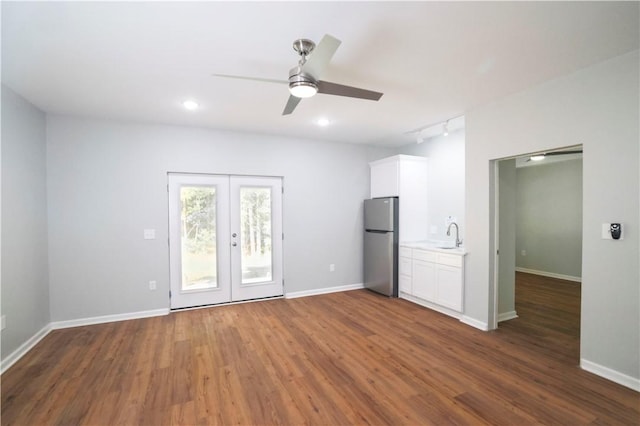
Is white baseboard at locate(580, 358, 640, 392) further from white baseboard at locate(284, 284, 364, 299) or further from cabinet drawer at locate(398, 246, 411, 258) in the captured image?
white baseboard at locate(284, 284, 364, 299)

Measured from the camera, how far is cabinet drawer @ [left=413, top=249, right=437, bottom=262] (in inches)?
165

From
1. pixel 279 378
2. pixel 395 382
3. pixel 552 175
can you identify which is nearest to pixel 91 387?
pixel 279 378

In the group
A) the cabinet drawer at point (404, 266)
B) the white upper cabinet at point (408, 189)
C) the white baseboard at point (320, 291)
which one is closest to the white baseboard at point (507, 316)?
the cabinet drawer at point (404, 266)

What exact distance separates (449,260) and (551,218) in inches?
157

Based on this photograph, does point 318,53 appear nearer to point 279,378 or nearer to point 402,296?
point 279,378

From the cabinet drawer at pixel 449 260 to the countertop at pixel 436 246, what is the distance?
54 millimetres

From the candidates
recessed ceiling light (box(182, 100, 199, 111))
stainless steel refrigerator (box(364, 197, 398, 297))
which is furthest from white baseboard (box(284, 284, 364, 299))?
recessed ceiling light (box(182, 100, 199, 111))

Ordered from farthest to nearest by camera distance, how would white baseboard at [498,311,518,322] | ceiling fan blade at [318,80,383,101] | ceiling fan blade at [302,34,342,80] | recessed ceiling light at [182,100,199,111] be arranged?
white baseboard at [498,311,518,322], recessed ceiling light at [182,100,199,111], ceiling fan blade at [318,80,383,101], ceiling fan blade at [302,34,342,80]

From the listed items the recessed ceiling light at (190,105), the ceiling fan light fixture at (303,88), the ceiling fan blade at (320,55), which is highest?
the recessed ceiling light at (190,105)

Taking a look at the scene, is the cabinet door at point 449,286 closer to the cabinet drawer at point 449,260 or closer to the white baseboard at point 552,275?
the cabinet drawer at point 449,260

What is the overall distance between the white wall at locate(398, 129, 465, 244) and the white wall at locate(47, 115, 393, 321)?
7.06ft

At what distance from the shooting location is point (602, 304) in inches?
98.4

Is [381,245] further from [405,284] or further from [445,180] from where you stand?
[445,180]

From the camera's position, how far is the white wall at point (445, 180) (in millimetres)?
4562
